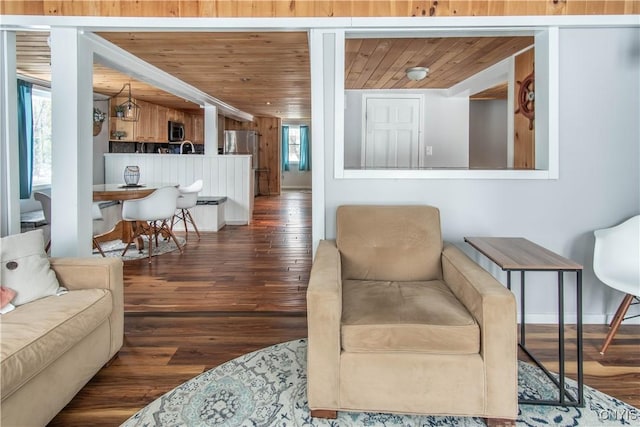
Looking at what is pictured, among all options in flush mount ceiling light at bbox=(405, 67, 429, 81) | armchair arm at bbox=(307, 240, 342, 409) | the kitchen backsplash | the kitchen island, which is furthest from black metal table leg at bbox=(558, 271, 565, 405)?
the kitchen backsplash

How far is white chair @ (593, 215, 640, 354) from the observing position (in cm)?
257

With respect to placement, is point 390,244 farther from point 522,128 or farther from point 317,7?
point 522,128

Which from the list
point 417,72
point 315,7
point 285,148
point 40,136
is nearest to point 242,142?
point 285,148

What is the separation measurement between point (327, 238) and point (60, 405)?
1.76 m

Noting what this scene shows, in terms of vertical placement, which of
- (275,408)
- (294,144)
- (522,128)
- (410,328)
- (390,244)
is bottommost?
(275,408)

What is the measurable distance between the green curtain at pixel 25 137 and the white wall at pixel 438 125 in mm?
3954

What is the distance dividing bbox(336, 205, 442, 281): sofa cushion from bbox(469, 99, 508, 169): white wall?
531 cm

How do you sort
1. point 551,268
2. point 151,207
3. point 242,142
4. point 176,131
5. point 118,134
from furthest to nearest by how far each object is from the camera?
point 242,142 → point 176,131 → point 118,134 → point 151,207 → point 551,268

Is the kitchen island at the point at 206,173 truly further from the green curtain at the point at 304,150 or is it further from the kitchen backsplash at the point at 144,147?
the green curtain at the point at 304,150

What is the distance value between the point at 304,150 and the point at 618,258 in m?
11.7

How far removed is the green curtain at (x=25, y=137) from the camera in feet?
17.8

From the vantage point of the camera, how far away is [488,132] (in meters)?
7.49

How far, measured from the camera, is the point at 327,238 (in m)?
3.08

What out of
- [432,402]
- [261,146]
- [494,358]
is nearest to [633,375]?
[494,358]
